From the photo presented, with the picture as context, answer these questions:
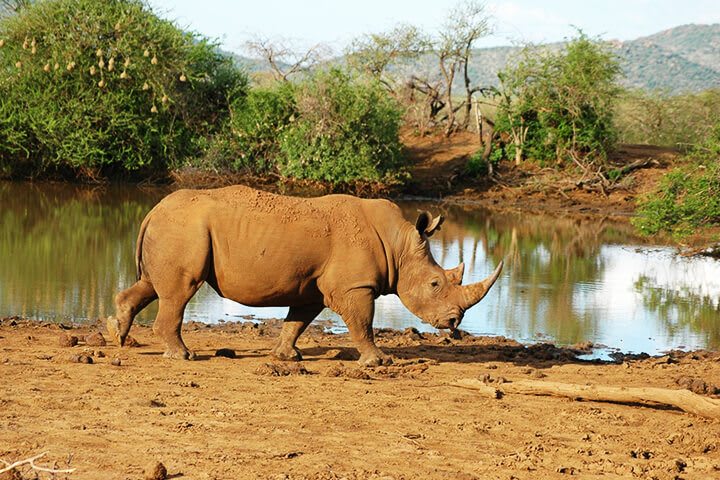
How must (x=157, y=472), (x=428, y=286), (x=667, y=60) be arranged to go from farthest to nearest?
(x=667, y=60) → (x=428, y=286) → (x=157, y=472)

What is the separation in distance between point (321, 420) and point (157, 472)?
5.64ft

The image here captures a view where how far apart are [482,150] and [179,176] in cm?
965

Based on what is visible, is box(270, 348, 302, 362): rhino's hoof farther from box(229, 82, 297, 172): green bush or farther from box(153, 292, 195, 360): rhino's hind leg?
box(229, 82, 297, 172): green bush

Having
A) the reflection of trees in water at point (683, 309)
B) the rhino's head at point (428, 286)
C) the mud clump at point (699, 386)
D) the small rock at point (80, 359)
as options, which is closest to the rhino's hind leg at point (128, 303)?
the small rock at point (80, 359)

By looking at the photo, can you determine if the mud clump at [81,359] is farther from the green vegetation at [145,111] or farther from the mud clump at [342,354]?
the green vegetation at [145,111]

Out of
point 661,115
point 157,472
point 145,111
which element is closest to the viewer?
point 157,472

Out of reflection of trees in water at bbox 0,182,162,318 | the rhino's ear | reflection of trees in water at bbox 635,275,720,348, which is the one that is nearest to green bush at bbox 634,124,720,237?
reflection of trees in water at bbox 635,275,720,348

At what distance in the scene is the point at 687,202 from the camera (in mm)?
20031

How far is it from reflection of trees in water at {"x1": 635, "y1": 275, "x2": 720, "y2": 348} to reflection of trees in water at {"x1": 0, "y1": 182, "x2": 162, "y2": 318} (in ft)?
24.1

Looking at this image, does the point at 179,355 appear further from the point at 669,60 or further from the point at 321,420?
the point at 669,60

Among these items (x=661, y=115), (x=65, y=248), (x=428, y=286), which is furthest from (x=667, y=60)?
(x=428, y=286)

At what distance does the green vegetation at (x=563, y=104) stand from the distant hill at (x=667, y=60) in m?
63.9

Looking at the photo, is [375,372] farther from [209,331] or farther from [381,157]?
[381,157]

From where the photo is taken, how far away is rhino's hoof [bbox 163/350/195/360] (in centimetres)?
955
